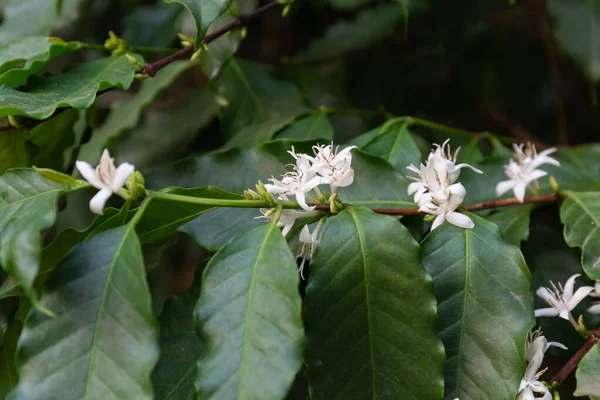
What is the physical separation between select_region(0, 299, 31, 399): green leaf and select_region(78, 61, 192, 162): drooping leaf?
38 cm

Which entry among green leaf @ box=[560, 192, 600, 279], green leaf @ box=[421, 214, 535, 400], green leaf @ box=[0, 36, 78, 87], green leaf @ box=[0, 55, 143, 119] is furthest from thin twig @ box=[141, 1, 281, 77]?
green leaf @ box=[560, 192, 600, 279]

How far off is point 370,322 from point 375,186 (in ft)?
0.83

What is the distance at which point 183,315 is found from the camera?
2.67 ft

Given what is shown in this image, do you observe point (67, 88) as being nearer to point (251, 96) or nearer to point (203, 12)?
point (203, 12)

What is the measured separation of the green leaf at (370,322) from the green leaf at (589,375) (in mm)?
152

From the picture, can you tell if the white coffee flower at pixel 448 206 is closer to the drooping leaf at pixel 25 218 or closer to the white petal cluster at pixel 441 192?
the white petal cluster at pixel 441 192

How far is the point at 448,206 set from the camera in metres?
0.79

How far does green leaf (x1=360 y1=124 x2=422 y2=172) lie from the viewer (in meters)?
0.97

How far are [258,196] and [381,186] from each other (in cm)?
24

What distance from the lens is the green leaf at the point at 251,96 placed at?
1335 mm

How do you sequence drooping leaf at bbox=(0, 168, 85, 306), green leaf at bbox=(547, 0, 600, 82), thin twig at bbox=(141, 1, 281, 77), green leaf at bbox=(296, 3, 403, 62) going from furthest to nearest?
green leaf at bbox=(296, 3, 403, 62)
green leaf at bbox=(547, 0, 600, 82)
thin twig at bbox=(141, 1, 281, 77)
drooping leaf at bbox=(0, 168, 85, 306)

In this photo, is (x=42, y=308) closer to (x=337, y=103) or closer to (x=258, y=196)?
(x=258, y=196)

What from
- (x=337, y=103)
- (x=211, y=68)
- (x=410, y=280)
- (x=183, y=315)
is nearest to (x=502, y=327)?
(x=410, y=280)

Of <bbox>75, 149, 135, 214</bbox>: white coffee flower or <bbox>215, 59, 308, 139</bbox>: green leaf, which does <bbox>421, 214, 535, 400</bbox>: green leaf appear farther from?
<bbox>215, 59, 308, 139</bbox>: green leaf
